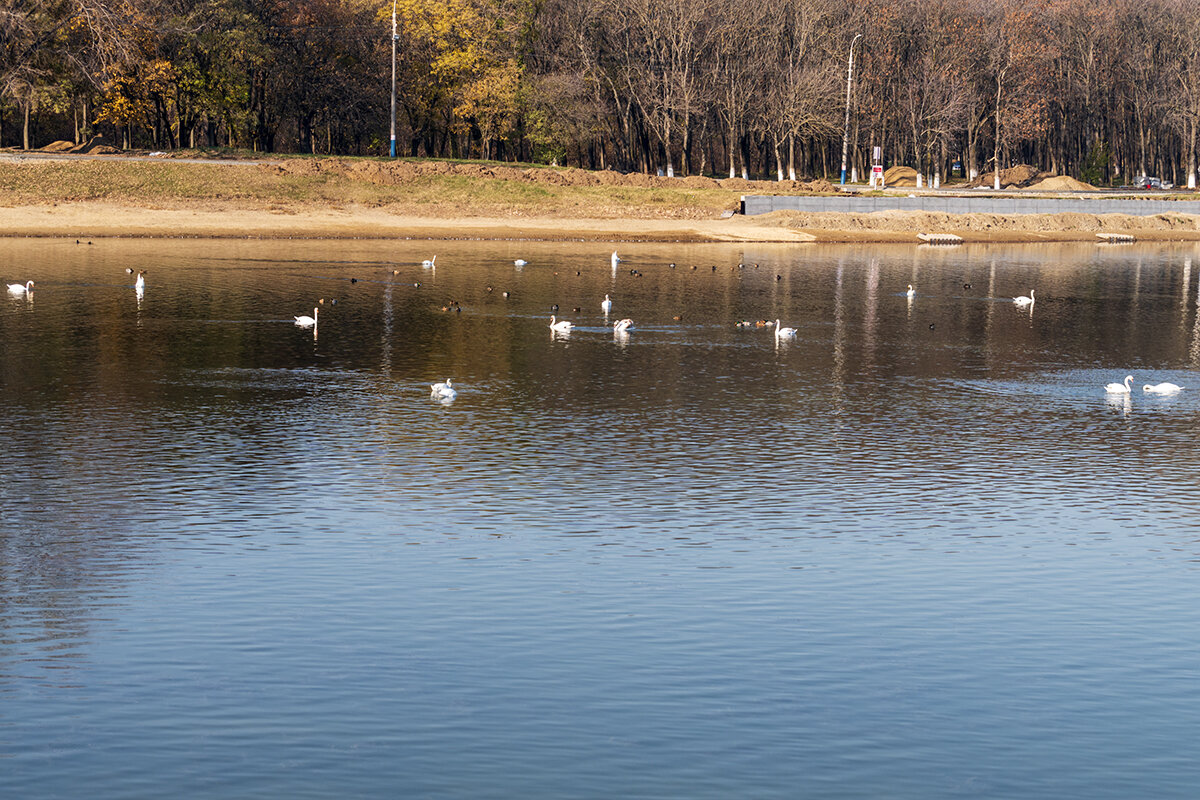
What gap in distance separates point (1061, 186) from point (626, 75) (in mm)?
40377

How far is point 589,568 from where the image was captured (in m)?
20.9

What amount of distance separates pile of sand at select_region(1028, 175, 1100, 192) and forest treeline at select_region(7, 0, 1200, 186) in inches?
192

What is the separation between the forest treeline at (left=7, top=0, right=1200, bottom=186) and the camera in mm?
107688

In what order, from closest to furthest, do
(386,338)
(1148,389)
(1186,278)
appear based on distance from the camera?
(1148,389), (386,338), (1186,278)

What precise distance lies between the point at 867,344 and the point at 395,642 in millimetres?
30793

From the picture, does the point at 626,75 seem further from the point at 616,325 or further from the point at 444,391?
the point at 444,391

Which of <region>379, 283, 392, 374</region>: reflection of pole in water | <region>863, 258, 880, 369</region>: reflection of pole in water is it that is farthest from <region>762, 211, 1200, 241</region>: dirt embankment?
<region>379, 283, 392, 374</region>: reflection of pole in water

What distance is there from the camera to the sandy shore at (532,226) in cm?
8319

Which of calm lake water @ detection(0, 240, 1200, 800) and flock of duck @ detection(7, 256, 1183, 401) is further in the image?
flock of duck @ detection(7, 256, 1183, 401)

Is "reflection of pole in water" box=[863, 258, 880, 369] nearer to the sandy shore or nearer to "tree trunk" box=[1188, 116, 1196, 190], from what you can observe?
the sandy shore

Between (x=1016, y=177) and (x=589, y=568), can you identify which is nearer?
(x=589, y=568)

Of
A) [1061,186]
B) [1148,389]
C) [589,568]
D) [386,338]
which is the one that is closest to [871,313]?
[1148,389]

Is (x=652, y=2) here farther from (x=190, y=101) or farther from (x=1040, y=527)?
(x=1040, y=527)

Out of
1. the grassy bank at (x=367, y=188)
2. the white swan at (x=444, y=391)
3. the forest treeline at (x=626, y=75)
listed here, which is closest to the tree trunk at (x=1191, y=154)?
the forest treeline at (x=626, y=75)
